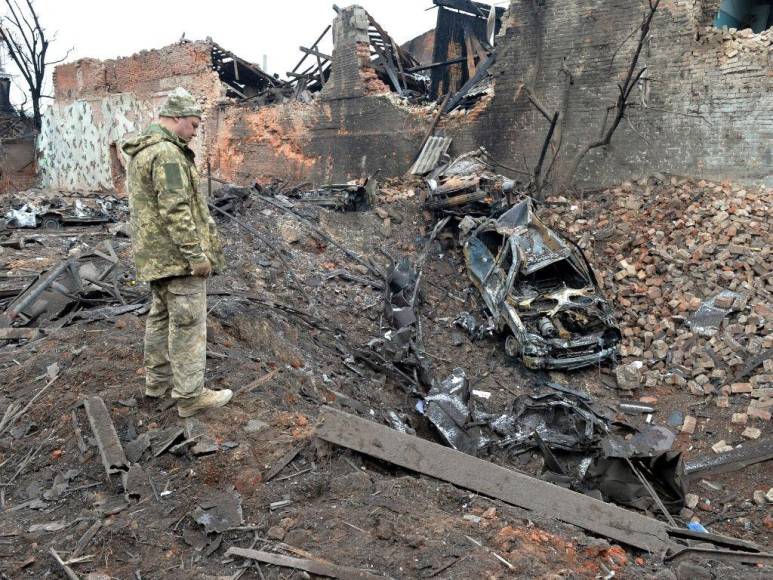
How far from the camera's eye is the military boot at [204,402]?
12.0 feet

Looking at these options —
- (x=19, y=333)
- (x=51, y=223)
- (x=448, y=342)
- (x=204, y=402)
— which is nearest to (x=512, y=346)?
(x=448, y=342)

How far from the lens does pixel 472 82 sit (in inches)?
497

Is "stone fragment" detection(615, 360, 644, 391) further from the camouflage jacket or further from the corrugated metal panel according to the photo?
the corrugated metal panel

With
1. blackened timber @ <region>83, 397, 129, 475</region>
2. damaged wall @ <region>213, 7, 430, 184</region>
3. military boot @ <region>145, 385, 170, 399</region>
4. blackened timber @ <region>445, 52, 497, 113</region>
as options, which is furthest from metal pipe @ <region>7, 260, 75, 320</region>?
blackened timber @ <region>445, 52, 497, 113</region>

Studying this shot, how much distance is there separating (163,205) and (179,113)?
1.84 ft

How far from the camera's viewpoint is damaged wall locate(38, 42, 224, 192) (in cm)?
1697

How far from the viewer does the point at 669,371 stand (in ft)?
22.4

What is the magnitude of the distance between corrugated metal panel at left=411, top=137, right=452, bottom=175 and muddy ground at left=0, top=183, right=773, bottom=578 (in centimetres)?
645

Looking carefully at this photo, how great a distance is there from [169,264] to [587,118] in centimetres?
883

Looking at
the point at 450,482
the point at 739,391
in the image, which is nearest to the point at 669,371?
the point at 739,391

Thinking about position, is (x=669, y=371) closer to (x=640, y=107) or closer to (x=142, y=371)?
(x=640, y=107)

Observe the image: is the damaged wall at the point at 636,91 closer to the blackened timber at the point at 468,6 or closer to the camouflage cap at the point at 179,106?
the blackened timber at the point at 468,6

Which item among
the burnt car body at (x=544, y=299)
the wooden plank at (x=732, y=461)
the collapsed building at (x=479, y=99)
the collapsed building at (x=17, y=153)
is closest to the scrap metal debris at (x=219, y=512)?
the wooden plank at (x=732, y=461)

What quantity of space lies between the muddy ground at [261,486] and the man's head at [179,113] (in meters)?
1.77
